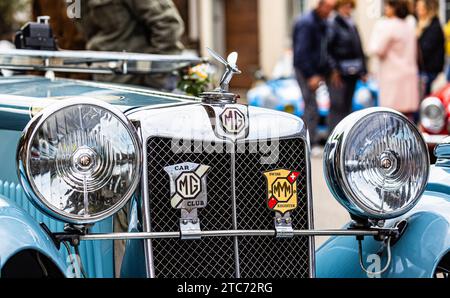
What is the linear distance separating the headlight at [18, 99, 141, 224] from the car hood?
0.32 meters

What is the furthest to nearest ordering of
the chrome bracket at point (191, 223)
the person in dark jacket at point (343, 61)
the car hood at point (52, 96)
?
the person in dark jacket at point (343, 61) < the car hood at point (52, 96) < the chrome bracket at point (191, 223)

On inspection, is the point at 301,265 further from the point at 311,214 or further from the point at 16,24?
the point at 16,24

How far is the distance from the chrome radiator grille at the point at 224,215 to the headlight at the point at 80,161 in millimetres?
155

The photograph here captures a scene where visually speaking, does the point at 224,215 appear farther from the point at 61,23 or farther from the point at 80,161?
the point at 61,23

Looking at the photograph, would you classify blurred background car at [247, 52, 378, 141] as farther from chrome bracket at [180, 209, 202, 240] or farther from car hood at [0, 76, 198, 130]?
chrome bracket at [180, 209, 202, 240]

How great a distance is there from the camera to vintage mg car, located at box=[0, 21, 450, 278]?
2.84 metres

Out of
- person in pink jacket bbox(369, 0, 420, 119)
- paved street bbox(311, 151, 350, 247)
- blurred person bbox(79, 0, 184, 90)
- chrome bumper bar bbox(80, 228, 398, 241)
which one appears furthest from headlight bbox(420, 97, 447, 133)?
chrome bumper bar bbox(80, 228, 398, 241)

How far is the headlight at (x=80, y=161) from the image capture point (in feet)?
9.16

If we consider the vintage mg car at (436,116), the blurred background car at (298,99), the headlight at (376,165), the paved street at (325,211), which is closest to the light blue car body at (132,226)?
the headlight at (376,165)

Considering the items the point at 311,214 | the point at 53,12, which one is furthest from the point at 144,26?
the point at 311,214

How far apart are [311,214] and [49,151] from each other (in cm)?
95

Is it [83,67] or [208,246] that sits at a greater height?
[83,67]

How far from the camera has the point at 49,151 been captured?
283cm

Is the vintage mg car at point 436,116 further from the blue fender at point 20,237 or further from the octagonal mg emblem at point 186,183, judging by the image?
the blue fender at point 20,237
